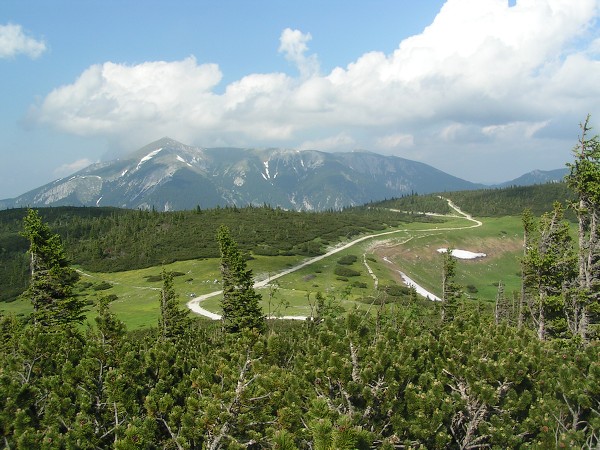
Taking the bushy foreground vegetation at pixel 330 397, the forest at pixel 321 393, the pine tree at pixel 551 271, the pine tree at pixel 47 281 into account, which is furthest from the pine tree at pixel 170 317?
the pine tree at pixel 551 271

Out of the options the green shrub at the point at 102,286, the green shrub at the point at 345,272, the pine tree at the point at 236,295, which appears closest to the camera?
the pine tree at the point at 236,295

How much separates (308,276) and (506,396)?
84488mm

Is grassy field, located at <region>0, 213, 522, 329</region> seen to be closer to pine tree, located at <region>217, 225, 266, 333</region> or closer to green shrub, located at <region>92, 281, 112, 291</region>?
green shrub, located at <region>92, 281, 112, 291</region>

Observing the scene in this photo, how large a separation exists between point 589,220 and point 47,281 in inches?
1739

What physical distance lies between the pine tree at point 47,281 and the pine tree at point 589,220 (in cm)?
4090

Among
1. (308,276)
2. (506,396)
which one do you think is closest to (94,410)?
→ (506,396)

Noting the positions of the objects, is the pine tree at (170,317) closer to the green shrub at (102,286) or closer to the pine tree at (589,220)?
the pine tree at (589,220)

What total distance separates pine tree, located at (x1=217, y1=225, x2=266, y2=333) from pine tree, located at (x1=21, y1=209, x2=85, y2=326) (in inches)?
619

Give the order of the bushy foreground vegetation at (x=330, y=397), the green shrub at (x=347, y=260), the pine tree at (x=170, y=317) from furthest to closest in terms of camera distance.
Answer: the green shrub at (x=347, y=260), the pine tree at (x=170, y=317), the bushy foreground vegetation at (x=330, y=397)

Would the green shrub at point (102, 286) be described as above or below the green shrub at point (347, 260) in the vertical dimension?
below

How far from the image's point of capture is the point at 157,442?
1174 cm

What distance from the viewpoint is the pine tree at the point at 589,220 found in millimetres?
27047

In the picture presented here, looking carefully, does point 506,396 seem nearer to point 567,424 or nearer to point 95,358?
point 567,424

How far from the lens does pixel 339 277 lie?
98312 millimetres
